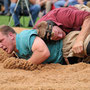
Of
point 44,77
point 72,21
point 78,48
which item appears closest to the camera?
point 44,77

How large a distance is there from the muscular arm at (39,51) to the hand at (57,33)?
207 mm

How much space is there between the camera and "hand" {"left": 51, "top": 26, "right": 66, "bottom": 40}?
3.06 metres

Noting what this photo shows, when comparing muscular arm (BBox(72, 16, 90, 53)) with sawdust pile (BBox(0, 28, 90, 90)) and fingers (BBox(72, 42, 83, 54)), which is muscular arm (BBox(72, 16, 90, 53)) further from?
sawdust pile (BBox(0, 28, 90, 90))

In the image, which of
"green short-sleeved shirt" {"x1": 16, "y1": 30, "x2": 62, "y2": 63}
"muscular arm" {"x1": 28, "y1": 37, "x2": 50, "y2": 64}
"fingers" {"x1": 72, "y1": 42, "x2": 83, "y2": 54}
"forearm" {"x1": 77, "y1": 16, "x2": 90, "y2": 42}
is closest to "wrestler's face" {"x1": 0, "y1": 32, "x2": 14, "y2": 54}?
"green short-sleeved shirt" {"x1": 16, "y1": 30, "x2": 62, "y2": 63}

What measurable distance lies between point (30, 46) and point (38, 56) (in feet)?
0.54

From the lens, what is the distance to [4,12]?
1575cm

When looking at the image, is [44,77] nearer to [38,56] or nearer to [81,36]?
[38,56]

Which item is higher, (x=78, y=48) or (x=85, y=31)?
(x=85, y=31)

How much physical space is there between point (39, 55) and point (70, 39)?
569 mm

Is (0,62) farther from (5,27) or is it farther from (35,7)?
(35,7)

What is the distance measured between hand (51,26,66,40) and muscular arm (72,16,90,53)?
22 cm

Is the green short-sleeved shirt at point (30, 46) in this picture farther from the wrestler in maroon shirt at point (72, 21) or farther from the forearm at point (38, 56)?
the wrestler in maroon shirt at point (72, 21)

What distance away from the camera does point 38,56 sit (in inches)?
116

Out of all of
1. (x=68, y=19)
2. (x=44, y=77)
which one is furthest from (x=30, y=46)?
(x=68, y=19)
